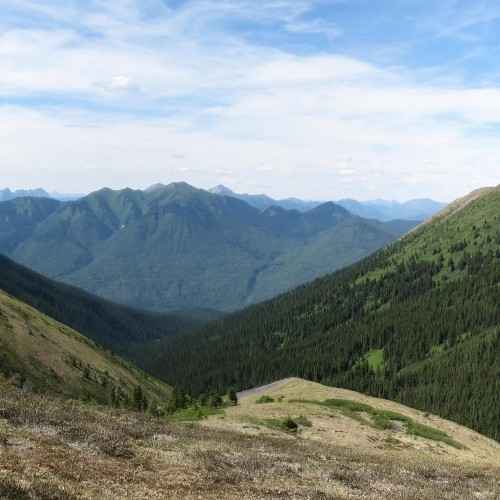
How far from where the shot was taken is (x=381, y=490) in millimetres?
25797

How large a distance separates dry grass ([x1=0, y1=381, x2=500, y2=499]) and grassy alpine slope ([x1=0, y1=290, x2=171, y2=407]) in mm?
30901

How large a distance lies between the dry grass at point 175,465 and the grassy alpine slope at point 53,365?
101 ft

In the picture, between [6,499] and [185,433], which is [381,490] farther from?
[6,499]

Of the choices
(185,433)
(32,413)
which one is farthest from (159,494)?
(185,433)

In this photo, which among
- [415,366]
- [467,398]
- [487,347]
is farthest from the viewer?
[415,366]

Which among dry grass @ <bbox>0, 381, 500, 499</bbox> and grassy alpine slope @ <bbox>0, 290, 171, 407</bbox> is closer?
dry grass @ <bbox>0, 381, 500, 499</bbox>

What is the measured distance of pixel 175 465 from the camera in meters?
24.6

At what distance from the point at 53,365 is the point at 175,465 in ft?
224

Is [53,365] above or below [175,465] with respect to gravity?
below

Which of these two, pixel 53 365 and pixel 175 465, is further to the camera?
pixel 53 365

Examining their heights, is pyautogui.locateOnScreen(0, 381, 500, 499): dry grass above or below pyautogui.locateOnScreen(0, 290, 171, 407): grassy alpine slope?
above

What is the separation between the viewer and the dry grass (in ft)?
63.4

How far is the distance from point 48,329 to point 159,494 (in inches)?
4084

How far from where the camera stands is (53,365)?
83.5 metres
